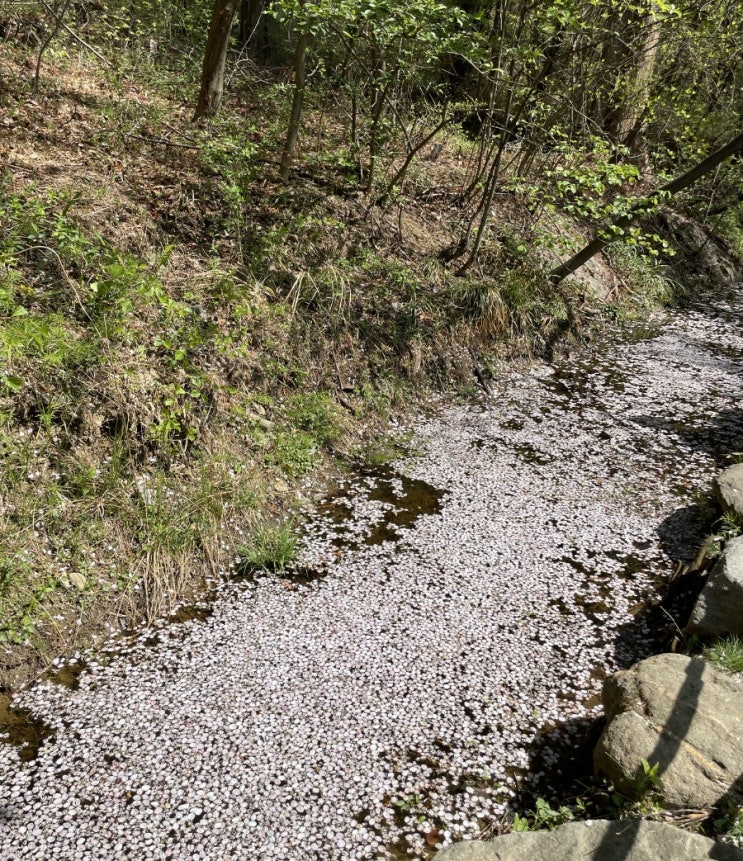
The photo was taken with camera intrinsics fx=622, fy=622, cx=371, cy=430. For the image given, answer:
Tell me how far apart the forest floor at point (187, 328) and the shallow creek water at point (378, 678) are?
1.68 feet

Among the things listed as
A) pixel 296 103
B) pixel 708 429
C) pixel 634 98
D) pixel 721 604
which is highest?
pixel 634 98

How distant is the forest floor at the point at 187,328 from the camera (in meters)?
4.15

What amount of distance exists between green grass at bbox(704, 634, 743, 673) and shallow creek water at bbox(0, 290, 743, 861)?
516mm

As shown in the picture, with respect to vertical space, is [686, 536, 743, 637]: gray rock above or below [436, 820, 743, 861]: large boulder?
above

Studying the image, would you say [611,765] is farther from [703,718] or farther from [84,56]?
[84,56]

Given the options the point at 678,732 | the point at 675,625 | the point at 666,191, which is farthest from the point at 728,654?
the point at 666,191

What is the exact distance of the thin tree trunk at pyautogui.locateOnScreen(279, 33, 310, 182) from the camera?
7000mm

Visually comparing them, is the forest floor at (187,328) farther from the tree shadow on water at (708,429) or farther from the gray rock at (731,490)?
the gray rock at (731,490)

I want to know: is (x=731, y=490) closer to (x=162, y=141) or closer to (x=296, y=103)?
(x=296, y=103)

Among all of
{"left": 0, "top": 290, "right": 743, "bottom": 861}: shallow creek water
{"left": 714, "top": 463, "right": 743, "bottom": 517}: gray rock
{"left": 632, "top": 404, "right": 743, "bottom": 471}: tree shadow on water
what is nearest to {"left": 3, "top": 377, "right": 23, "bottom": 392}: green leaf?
{"left": 0, "top": 290, "right": 743, "bottom": 861}: shallow creek water

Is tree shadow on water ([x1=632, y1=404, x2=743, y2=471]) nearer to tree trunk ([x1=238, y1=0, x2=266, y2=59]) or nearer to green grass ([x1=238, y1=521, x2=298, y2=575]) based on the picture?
green grass ([x1=238, y1=521, x2=298, y2=575])

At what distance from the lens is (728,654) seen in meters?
3.58

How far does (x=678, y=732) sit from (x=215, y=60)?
831cm

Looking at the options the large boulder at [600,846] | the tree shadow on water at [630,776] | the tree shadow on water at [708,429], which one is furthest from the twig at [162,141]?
the large boulder at [600,846]
